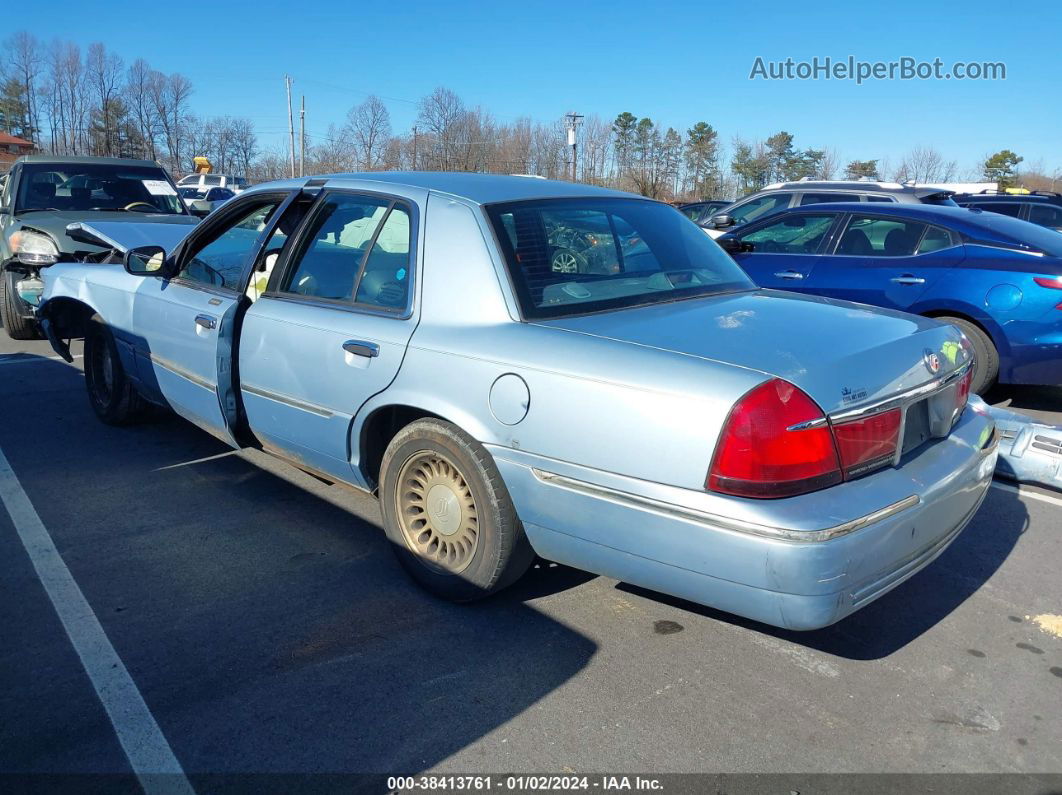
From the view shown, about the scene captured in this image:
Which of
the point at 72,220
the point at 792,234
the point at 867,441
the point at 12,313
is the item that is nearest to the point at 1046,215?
the point at 792,234

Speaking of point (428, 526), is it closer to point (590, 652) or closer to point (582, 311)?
point (590, 652)

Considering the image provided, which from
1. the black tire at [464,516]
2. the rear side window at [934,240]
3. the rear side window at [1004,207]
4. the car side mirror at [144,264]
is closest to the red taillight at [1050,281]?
the rear side window at [934,240]

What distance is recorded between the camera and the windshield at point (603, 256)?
333 centimetres

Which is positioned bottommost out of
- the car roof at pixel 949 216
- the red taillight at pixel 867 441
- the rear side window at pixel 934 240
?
the red taillight at pixel 867 441

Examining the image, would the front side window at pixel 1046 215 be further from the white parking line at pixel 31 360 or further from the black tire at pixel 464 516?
the white parking line at pixel 31 360

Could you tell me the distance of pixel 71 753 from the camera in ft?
8.45

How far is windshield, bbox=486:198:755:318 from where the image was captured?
3.33m

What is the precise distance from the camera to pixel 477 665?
10.1 feet

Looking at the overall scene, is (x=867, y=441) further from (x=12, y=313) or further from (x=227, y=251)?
(x=12, y=313)

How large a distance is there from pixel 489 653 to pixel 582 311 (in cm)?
131

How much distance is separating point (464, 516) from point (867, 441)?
59.1 inches

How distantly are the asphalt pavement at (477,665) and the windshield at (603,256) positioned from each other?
1.25 m

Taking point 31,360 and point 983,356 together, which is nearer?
point 983,356

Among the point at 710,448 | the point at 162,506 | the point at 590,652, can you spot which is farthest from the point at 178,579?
the point at 710,448
